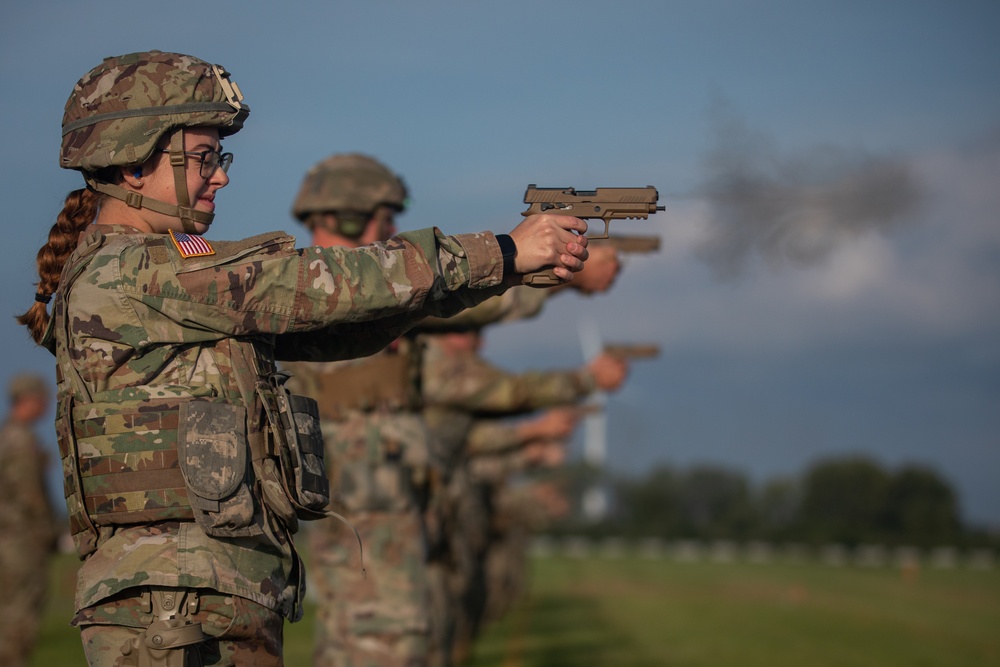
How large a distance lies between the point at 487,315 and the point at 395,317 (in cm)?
333

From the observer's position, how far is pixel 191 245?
189 inches

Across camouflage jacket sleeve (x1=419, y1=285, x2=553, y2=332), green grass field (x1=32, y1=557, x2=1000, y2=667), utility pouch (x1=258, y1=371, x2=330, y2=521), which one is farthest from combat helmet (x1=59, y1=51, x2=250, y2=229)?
green grass field (x1=32, y1=557, x2=1000, y2=667)

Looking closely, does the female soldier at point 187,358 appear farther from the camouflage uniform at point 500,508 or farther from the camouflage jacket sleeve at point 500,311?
the camouflage uniform at point 500,508

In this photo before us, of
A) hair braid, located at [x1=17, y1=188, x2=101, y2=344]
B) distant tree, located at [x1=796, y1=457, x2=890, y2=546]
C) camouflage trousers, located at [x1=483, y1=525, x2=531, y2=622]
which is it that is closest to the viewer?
hair braid, located at [x1=17, y1=188, x2=101, y2=344]

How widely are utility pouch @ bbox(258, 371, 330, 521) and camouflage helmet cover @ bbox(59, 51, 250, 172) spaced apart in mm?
927

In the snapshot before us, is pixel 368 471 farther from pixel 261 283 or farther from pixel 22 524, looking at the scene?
pixel 22 524

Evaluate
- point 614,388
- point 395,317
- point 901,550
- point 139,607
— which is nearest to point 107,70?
point 395,317

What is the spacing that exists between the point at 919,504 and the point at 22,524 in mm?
86367

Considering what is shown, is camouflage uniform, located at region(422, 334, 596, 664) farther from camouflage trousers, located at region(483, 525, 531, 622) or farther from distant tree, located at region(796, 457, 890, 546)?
distant tree, located at region(796, 457, 890, 546)

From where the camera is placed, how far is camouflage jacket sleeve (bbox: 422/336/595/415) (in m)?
12.4

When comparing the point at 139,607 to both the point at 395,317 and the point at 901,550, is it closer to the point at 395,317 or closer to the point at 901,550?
the point at 395,317

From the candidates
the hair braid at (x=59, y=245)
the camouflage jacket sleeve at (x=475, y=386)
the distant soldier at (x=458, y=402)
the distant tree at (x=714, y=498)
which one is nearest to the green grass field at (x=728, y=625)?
the distant soldier at (x=458, y=402)

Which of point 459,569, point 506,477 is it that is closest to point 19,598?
point 459,569

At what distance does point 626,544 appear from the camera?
87000 mm
